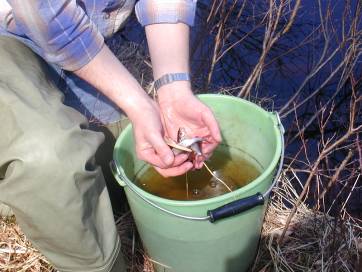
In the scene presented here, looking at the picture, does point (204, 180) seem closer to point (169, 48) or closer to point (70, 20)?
point (169, 48)

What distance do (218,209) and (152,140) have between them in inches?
11.1

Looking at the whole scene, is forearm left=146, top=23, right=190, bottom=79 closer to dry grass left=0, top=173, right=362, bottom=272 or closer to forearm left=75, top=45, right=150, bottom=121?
forearm left=75, top=45, right=150, bottom=121

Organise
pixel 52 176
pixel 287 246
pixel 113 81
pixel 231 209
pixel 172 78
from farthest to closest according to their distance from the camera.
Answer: pixel 287 246, pixel 172 78, pixel 113 81, pixel 231 209, pixel 52 176

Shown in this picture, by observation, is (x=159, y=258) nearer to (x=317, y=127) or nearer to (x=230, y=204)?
(x=230, y=204)

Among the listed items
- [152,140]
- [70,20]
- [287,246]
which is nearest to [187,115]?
[152,140]

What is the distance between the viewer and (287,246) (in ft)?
6.00

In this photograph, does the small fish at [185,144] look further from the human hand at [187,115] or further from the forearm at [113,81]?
the forearm at [113,81]

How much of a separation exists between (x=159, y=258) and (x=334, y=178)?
0.71m

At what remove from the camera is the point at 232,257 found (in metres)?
1.59

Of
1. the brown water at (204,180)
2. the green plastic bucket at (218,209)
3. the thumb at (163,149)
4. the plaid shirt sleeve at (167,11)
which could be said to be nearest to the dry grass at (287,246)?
the green plastic bucket at (218,209)

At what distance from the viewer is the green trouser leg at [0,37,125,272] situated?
45.9 inches

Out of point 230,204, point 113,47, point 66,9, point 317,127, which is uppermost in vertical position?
point 66,9

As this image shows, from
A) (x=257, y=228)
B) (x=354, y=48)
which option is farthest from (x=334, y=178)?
(x=354, y=48)

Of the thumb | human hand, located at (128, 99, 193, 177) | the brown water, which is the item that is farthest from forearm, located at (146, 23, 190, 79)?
the brown water
